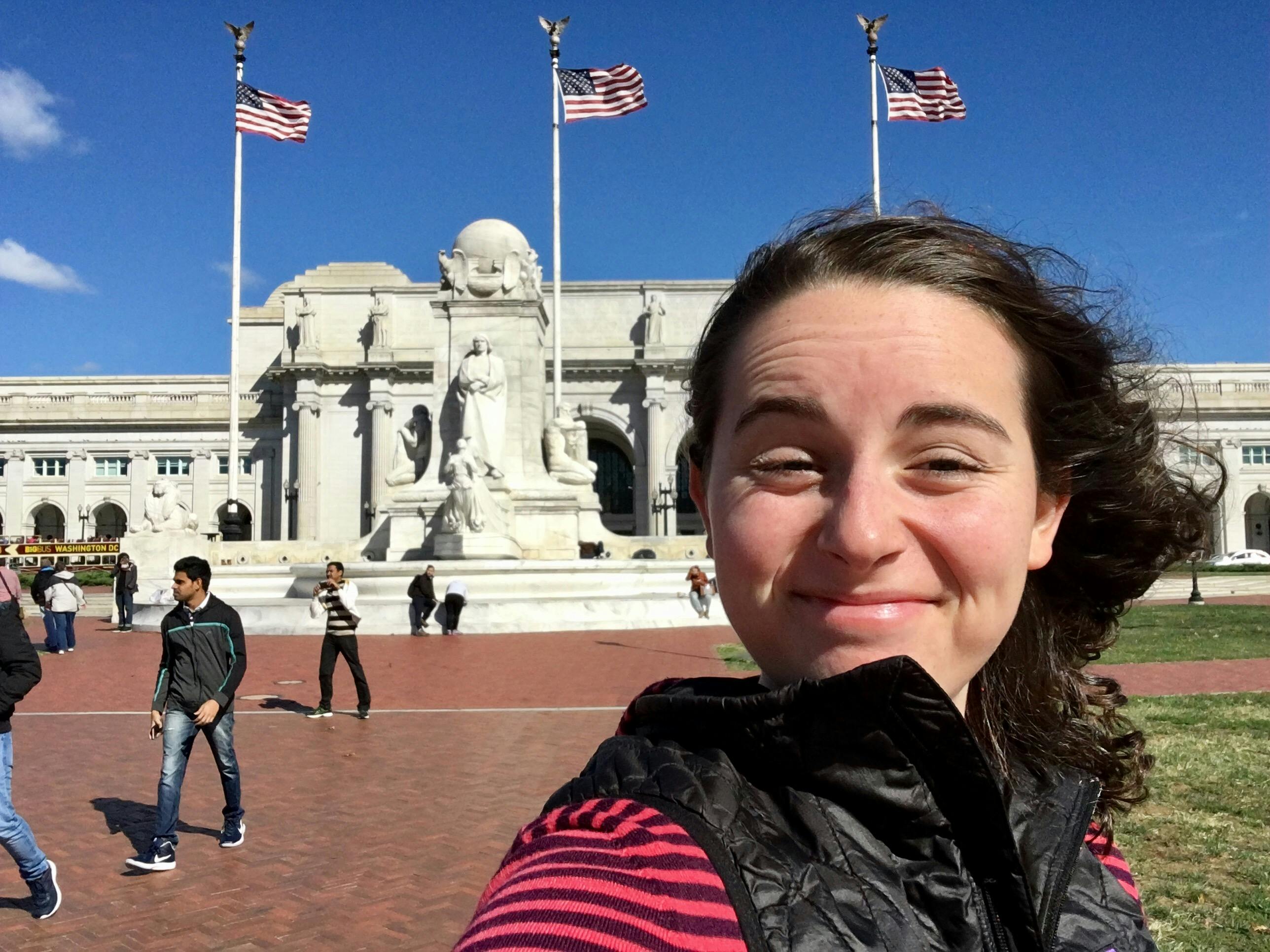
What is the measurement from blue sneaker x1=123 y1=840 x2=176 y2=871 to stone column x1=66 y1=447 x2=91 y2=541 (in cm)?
7521

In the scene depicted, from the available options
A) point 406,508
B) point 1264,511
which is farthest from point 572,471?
point 1264,511

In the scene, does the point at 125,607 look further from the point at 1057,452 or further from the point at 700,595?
the point at 1057,452

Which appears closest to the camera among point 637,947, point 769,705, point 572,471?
point 637,947

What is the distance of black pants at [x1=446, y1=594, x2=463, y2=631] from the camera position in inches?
748

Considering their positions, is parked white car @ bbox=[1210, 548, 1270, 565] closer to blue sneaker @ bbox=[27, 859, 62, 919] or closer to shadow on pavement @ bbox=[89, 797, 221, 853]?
shadow on pavement @ bbox=[89, 797, 221, 853]

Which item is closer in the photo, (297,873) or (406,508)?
(297,873)

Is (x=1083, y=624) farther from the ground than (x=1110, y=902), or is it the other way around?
(x=1083, y=624)

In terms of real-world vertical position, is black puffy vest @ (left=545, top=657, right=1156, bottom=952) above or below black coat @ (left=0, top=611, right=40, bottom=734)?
above

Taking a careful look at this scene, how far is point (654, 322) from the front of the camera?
66.4 m

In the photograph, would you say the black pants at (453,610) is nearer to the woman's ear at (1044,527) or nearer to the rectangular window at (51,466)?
the woman's ear at (1044,527)

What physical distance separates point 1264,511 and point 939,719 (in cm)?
8167

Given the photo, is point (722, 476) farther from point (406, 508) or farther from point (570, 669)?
point (406, 508)

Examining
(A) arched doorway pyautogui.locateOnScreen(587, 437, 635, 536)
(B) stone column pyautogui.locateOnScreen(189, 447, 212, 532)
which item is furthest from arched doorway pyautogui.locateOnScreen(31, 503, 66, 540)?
(A) arched doorway pyautogui.locateOnScreen(587, 437, 635, 536)

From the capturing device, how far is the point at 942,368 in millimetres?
1302
